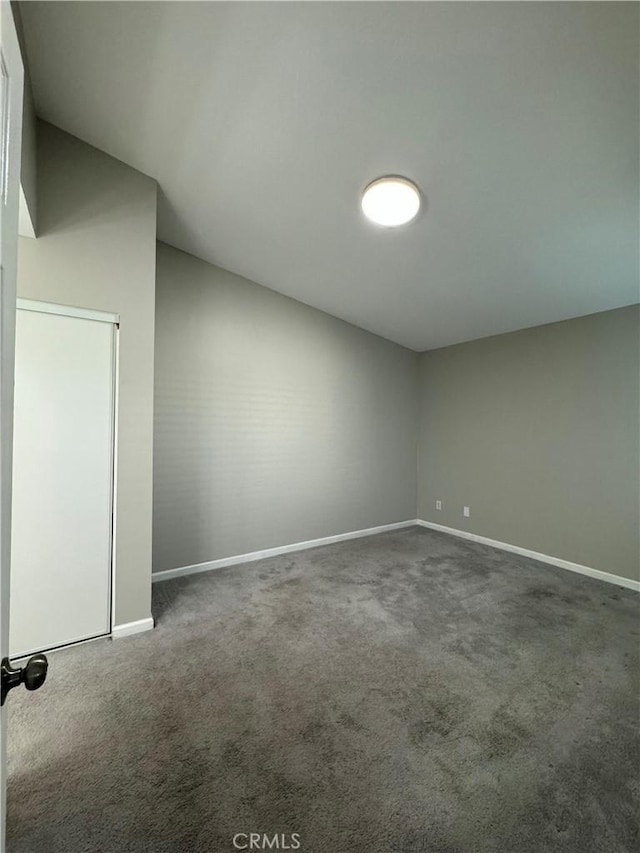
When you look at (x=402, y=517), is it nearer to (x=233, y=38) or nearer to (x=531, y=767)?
(x=531, y=767)

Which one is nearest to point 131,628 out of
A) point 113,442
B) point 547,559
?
point 113,442

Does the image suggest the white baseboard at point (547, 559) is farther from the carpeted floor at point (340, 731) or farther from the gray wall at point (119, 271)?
the gray wall at point (119, 271)

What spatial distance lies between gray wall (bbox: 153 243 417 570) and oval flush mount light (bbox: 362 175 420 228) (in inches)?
63.3

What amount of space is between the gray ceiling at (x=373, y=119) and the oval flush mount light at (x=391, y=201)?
6 centimetres

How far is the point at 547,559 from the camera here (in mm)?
3520

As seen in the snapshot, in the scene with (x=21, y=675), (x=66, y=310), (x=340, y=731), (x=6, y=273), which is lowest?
(x=340, y=731)

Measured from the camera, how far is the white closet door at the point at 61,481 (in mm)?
1968

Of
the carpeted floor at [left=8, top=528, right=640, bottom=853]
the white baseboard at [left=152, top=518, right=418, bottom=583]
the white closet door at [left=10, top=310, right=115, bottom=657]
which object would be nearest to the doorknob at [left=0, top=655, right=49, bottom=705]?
the carpeted floor at [left=8, top=528, right=640, bottom=853]

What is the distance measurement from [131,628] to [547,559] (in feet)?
12.2

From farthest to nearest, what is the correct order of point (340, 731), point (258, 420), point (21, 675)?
point (258, 420) < point (340, 731) < point (21, 675)

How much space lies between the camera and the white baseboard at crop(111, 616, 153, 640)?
2174 millimetres

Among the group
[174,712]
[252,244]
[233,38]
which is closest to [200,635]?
[174,712]

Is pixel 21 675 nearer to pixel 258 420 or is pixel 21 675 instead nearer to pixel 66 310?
pixel 66 310

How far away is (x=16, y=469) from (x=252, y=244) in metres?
2.28
